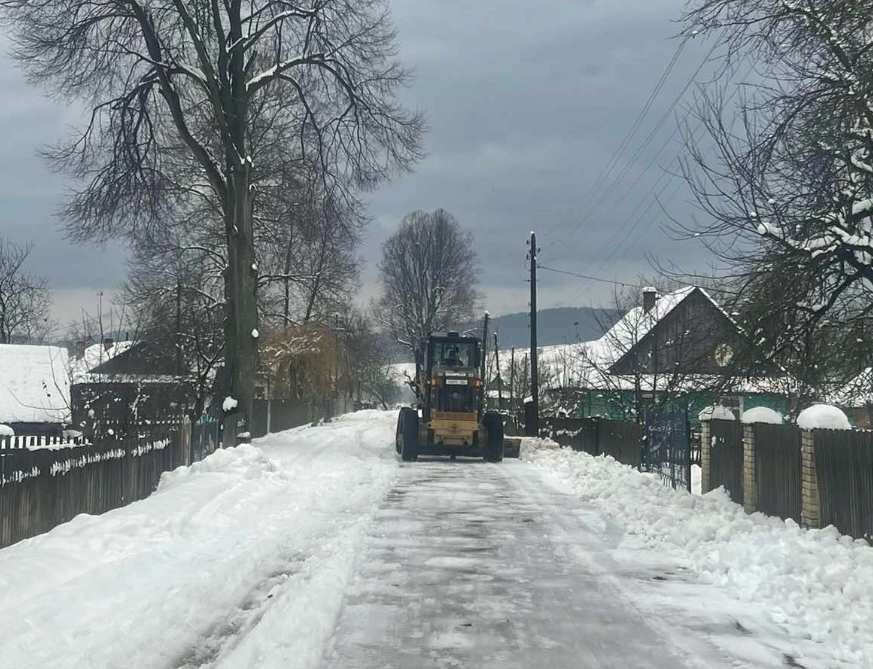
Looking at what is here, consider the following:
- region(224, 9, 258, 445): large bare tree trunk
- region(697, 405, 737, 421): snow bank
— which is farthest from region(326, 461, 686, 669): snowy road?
region(224, 9, 258, 445): large bare tree trunk

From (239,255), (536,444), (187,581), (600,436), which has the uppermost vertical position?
(239,255)

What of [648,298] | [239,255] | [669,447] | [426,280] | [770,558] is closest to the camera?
[770,558]

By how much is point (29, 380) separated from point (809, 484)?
133ft

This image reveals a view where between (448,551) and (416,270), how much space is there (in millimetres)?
66527

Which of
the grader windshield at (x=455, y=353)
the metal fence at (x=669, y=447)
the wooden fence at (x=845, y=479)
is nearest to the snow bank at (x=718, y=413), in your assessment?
the metal fence at (x=669, y=447)

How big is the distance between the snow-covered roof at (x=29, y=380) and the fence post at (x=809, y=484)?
3492 centimetres

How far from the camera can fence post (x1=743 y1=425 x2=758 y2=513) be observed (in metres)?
15.1

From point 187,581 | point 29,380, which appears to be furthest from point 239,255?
point 29,380

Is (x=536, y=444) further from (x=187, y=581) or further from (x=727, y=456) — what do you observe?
(x=187, y=581)

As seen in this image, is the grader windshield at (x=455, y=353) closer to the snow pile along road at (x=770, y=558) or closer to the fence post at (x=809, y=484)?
the snow pile along road at (x=770, y=558)

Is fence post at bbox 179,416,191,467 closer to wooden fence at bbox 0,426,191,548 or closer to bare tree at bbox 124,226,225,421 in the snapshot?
wooden fence at bbox 0,426,191,548

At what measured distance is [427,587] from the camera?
9.55 m

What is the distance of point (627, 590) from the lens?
9625mm

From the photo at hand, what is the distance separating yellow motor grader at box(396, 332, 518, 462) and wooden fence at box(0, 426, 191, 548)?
1181 centimetres
